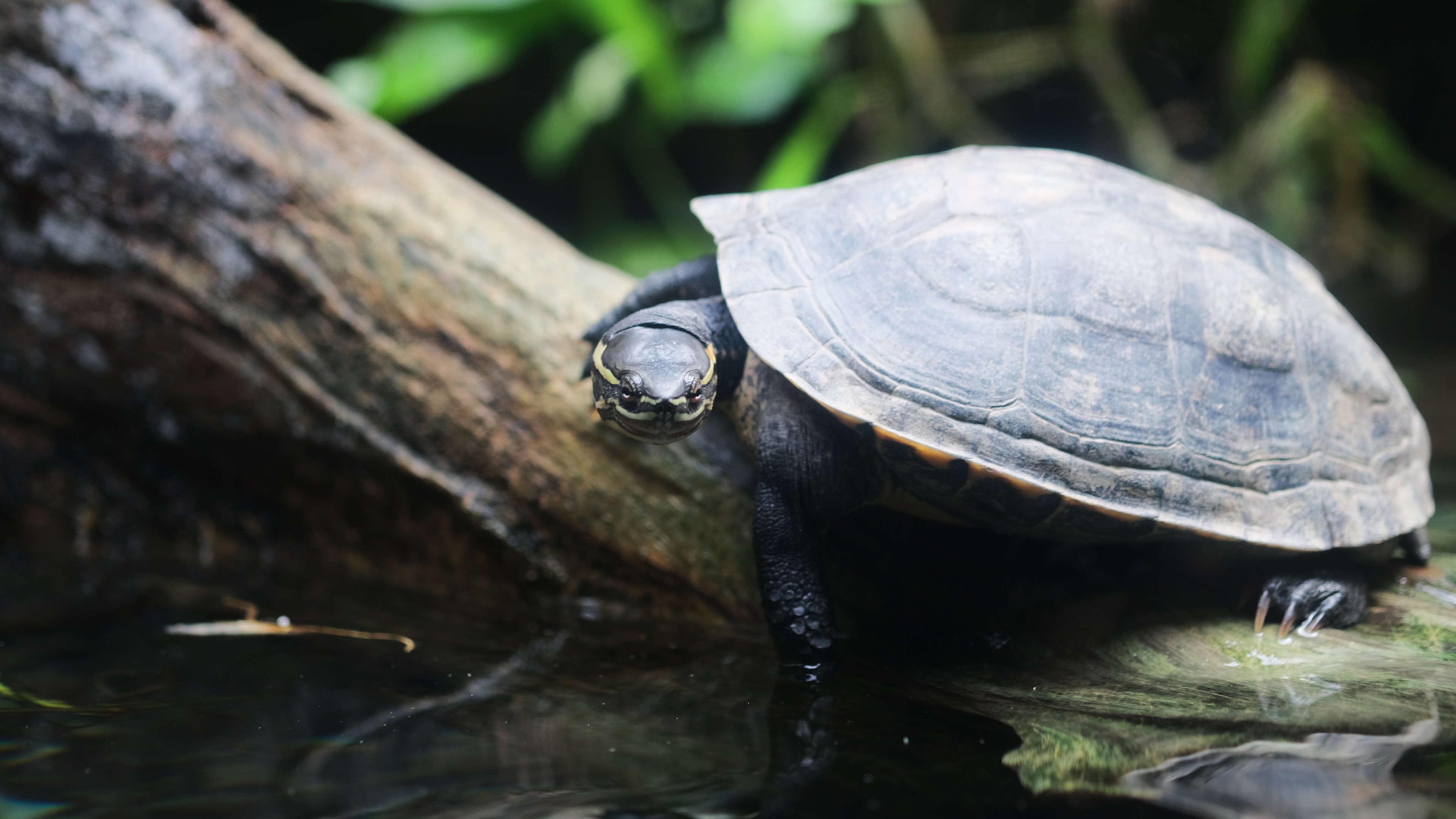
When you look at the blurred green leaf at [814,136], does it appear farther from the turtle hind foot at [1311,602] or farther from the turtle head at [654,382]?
the turtle hind foot at [1311,602]

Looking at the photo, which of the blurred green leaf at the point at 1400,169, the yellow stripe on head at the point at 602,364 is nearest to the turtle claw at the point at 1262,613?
the yellow stripe on head at the point at 602,364

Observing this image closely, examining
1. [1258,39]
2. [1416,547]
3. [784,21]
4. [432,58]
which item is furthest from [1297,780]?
[1258,39]

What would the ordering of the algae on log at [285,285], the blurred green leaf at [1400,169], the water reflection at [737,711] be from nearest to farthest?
the water reflection at [737,711]
the algae on log at [285,285]
the blurred green leaf at [1400,169]

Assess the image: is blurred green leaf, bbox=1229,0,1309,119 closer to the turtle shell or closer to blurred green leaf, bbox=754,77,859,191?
blurred green leaf, bbox=754,77,859,191

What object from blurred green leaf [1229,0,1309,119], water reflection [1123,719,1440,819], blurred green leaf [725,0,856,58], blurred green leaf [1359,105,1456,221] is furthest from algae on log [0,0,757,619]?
blurred green leaf [1359,105,1456,221]

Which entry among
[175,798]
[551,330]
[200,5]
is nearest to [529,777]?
[175,798]

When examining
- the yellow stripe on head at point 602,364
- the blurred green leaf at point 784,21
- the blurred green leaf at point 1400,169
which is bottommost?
the yellow stripe on head at point 602,364

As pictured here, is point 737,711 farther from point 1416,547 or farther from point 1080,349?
point 1416,547
